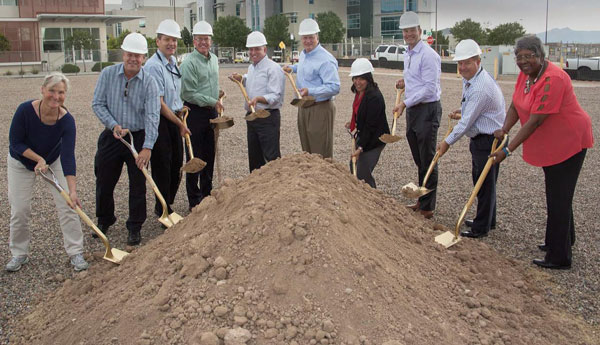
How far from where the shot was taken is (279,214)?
3.73 meters

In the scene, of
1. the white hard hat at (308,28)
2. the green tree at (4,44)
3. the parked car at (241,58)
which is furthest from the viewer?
the parked car at (241,58)

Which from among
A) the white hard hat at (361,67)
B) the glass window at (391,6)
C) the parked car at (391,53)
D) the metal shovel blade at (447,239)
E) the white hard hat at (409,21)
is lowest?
the metal shovel blade at (447,239)

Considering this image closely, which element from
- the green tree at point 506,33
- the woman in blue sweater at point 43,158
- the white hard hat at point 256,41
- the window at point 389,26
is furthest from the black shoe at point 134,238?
the window at point 389,26

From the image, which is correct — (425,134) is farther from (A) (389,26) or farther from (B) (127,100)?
(A) (389,26)

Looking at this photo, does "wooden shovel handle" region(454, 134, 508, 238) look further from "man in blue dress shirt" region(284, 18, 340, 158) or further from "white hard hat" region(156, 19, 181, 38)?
"white hard hat" region(156, 19, 181, 38)

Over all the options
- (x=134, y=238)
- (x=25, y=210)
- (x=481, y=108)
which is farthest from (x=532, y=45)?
(x=25, y=210)

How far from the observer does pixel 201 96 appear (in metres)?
6.06

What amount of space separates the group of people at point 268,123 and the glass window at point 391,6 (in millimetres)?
72798

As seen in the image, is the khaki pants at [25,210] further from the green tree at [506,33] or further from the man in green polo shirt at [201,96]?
the green tree at [506,33]

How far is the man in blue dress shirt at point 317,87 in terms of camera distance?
6145 millimetres

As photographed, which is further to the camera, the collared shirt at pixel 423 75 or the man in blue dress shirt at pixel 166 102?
the collared shirt at pixel 423 75

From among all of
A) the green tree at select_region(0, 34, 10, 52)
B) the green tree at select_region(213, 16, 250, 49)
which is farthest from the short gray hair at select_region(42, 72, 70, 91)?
the green tree at select_region(213, 16, 250, 49)

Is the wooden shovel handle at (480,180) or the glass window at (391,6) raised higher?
the glass window at (391,6)

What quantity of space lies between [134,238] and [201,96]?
167cm
